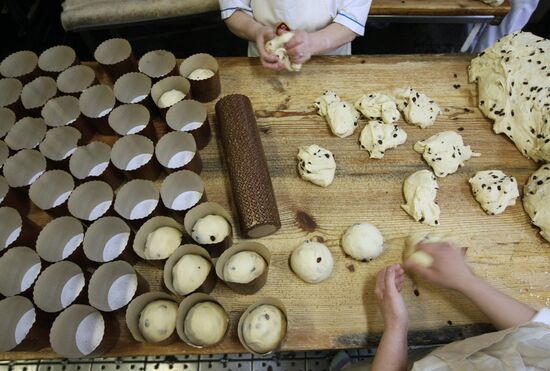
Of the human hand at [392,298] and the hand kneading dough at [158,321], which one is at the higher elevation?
the human hand at [392,298]

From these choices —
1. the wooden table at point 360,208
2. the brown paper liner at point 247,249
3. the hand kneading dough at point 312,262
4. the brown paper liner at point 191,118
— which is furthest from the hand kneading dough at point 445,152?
the brown paper liner at point 191,118

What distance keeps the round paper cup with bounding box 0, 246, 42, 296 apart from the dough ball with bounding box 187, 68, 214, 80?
0.96 m

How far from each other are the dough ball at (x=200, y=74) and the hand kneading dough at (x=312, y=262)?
891mm

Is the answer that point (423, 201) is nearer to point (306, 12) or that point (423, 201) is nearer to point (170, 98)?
point (306, 12)

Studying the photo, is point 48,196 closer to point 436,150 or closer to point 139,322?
point 139,322

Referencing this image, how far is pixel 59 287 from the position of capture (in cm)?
141

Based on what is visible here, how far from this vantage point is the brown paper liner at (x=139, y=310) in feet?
4.27

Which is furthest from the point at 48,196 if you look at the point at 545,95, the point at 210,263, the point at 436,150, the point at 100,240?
the point at 545,95

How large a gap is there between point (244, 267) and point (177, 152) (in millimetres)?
591

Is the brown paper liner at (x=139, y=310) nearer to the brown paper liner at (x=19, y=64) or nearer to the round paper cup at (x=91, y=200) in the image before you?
the round paper cup at (x=91, y=200)

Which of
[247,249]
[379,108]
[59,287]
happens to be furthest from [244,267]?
[379,108]

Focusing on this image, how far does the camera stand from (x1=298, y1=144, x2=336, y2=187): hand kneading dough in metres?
1.59

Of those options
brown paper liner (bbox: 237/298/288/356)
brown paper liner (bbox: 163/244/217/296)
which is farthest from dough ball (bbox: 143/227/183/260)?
brown paper liner (bbox: 237/298/288/356)

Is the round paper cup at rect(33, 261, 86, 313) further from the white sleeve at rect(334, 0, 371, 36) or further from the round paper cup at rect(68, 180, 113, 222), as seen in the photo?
the white sleeve at rect(334, 0, 371, 36)
